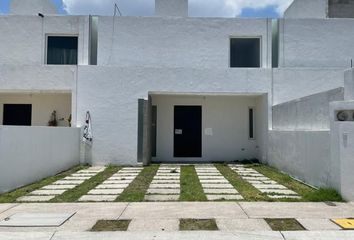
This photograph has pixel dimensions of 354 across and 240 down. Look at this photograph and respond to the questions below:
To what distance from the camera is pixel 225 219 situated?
6.83 meters

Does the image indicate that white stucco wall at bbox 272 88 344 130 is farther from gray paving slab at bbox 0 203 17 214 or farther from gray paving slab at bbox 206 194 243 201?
gray paving slab at bbox 0 203 17 214

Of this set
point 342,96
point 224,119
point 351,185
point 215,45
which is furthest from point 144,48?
point 351,185

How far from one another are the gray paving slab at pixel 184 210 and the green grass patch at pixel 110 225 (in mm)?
347

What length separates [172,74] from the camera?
15492 millimetres

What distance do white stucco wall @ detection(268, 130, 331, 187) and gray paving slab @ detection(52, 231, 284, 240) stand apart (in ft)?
13.2

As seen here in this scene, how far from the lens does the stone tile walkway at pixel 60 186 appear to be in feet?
28.8

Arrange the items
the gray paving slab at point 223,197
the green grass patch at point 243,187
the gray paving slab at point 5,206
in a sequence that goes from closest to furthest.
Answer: the gray paving slab at point 5,206 → the gray paving slab at point 223,197 → the green grass patch at point 243,187

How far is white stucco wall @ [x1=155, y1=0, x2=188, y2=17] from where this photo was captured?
1747 centimetres

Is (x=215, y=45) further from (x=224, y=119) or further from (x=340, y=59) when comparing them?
(x=340, y=59)

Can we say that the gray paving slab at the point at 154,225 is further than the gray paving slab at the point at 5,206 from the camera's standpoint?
No

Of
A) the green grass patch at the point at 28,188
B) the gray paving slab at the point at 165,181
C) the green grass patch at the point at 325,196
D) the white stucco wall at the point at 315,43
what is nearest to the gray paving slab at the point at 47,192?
the green grass patch at the point at 28,188

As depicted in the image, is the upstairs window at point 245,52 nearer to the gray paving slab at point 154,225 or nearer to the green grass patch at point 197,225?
the green grass patch at point 197,225

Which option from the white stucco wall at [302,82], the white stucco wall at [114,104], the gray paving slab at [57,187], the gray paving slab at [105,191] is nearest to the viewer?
the gray paving slab at [105,191]

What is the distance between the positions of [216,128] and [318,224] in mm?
11120
